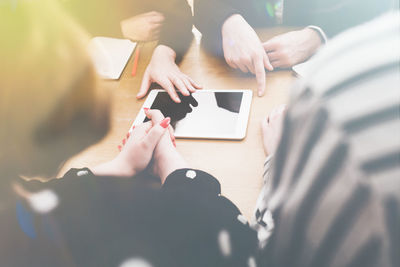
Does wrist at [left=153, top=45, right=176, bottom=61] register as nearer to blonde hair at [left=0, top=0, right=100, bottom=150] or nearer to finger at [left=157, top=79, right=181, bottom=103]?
finger at [left=157, top=79, right=181, bottom=103]

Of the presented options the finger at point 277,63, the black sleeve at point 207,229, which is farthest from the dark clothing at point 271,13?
the black sleeve at point 207,229

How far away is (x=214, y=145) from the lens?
418 mm

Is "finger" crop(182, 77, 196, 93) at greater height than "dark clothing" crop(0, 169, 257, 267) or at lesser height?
greater

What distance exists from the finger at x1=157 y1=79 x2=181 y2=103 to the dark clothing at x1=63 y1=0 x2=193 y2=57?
105mm

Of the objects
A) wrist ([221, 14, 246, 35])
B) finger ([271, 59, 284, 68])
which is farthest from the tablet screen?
wrist ([221, 14, 246, 35])

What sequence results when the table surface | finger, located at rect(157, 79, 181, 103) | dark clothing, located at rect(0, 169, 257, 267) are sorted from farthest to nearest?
finger, located at rect(157, 79, 181, 103), the table surface, dark clothing, located at rect(0, 169, 257, 267)

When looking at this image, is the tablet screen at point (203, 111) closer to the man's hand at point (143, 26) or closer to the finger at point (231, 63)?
the finger at point (231, 63)

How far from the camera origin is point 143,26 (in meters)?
0.66

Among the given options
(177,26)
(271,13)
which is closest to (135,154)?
(177,26)

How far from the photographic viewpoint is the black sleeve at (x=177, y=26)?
0.61 m

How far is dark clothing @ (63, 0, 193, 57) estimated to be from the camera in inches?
22.3

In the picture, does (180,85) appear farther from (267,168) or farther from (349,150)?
(349,150)

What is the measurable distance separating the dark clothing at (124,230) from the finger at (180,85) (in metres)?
0.21

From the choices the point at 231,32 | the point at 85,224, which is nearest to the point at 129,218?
the point at 85,224
